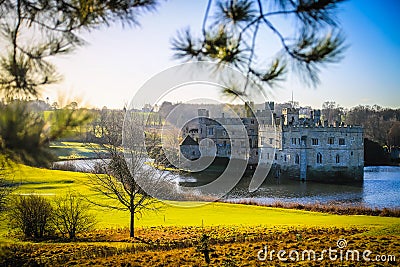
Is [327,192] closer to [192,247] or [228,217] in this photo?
[228,217]

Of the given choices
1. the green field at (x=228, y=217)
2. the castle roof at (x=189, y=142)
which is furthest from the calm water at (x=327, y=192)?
the castle roof at (x=189, y=142)

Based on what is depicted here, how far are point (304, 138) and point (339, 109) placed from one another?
3794cm

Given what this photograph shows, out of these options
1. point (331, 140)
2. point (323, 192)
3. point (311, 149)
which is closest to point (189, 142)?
point (311, 149)

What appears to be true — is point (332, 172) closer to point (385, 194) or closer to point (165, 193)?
point (385, 194)

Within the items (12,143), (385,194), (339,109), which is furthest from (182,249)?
(339,109)

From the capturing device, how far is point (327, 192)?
25344 millimetres

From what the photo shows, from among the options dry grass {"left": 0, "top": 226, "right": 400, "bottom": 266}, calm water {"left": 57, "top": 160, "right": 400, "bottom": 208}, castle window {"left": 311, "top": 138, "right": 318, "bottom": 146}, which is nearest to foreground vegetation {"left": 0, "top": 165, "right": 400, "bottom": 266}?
dry grass {"left": 0, "top": 226, "right": 400, "bottom": 266}

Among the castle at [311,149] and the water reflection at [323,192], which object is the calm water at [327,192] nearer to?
the water reflection at [323,192]

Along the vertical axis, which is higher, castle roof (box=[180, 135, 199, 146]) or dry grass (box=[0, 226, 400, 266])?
castle roof (box=[180, 135, 199, 146])

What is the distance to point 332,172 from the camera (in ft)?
104

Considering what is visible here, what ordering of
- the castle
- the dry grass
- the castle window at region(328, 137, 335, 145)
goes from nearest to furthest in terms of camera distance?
the dry grass
the castle
the castle window at region(328, 137, 335, 145)

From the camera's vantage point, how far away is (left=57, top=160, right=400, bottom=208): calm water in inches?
862

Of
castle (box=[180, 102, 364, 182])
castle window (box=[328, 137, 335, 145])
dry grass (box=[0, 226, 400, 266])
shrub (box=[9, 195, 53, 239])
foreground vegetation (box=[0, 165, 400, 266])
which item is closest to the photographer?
dry grass (box=[0, 226, 400, 266])

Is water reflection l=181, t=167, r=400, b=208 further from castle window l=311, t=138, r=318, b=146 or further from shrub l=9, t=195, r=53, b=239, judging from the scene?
shrub l=9, t=195, r=53, b=239
